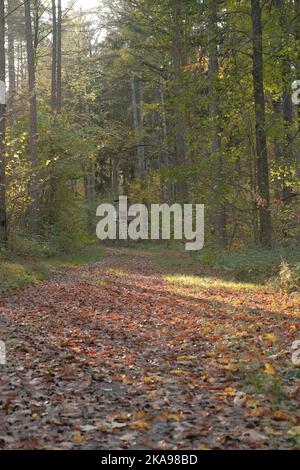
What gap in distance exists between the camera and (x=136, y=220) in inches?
1629

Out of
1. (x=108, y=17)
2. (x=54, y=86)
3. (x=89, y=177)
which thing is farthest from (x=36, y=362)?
(x=89, y=177)

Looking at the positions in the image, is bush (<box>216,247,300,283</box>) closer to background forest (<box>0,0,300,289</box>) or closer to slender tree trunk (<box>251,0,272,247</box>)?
background forest (<box>0,0,300,289</box>)

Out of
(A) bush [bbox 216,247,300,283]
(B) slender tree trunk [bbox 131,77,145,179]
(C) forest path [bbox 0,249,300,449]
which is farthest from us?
(B) slender tree trunk [bbox 131,77,145,179]

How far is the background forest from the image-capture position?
1738 cm

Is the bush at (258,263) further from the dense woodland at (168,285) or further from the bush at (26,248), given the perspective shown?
the bush at (26,248)

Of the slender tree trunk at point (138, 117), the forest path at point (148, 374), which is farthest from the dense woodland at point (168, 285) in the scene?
the slender tree trunk at point (138, 117)

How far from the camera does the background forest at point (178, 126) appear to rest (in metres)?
17.4

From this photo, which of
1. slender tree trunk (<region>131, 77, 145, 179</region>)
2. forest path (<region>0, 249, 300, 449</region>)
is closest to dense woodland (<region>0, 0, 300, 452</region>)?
forest path (<region>0, 249, 300, 449</region>)

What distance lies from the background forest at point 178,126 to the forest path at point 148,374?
13.1 feet

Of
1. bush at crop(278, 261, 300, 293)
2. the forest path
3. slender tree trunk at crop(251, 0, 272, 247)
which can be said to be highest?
slender tree trunk at crop(251, 0, 272, 247)

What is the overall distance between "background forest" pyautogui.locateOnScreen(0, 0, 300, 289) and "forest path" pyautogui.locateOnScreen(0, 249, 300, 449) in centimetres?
400

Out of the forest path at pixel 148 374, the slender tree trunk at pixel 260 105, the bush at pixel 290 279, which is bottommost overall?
the forest path at pixel 148 374
